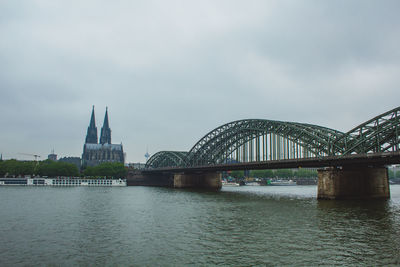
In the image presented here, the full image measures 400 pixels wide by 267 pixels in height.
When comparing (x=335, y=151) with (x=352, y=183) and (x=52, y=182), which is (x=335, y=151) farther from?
(x=52, y=182)

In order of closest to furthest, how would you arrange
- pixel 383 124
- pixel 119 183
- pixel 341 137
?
→ 1. pixel 383 124
2. pixel 341 137
3. pixel 119 183

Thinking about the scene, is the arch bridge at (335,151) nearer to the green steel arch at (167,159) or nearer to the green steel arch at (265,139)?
the green steel arch at (265,139)

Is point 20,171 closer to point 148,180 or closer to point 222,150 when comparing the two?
point 148,180

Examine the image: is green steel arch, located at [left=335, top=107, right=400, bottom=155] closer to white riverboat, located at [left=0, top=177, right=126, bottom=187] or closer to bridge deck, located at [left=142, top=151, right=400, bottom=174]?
bridge deck, located at [left=142, top=151, right=400, bottom=174]

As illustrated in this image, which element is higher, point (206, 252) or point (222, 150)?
point (222, 150)

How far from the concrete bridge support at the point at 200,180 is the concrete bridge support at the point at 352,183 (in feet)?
211

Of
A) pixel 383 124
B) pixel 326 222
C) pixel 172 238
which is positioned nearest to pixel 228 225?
pixel 172 238

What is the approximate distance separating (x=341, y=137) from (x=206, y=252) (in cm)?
5044

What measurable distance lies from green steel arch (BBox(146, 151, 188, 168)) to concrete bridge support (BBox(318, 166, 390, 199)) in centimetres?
8701

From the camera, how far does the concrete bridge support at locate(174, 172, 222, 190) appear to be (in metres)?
122

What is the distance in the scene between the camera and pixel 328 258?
2012 centimetres

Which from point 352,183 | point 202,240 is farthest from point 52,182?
point 202,240

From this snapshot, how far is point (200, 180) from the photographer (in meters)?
124

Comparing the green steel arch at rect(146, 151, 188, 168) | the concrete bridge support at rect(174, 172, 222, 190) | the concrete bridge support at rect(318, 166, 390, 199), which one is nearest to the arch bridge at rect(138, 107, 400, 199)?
the concrete bridge support at rect(318, 166, 390, 199)
